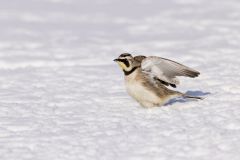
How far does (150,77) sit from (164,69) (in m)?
0.17

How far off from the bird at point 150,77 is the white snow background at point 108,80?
0.12 m

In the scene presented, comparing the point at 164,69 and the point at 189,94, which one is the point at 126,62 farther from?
the point at 189,94

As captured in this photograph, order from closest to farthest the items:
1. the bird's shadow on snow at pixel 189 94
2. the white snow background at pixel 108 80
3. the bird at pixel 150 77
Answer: the white snow background at pixel 108 80 → the bird at pixel 150 77 → the bird's shadow on snow at pixel 189 94

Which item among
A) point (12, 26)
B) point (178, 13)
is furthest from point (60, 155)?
point (178, 13)

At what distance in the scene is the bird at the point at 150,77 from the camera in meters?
6.39

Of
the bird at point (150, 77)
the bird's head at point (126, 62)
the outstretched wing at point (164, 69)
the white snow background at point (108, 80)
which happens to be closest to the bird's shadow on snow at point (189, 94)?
the white snow background at point (108, 80)

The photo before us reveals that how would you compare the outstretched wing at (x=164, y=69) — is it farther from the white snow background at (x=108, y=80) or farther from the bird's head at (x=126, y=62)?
the white snow background at (x=108, y=80)

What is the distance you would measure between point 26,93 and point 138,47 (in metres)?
3.27

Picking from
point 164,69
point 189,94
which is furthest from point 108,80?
point 164,69

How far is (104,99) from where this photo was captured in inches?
281

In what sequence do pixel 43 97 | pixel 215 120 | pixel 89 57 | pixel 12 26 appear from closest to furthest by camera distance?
pixel 215 120
pixel 43 97
pixel 89 57
pixel 12 26

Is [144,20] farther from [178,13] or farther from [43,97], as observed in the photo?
[43,97]

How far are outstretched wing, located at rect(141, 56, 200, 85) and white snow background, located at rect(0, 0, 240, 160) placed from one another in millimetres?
261

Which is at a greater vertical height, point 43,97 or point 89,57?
point 89,57
